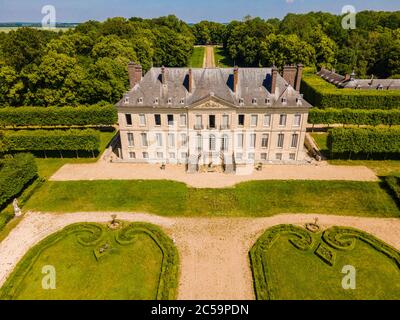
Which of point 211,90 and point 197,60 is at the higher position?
point 211,90

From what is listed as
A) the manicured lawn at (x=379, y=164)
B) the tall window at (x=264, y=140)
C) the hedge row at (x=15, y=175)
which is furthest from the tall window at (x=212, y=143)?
the hedge row at (x=15, y=175)

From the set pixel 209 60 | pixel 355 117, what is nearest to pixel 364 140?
pixel 355 117

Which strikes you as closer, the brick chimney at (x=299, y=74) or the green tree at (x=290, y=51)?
the brick chimney at (x=299, y=74)

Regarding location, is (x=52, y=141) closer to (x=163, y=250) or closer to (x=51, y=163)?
(x=51, y=163)

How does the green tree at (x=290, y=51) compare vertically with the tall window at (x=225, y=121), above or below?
above

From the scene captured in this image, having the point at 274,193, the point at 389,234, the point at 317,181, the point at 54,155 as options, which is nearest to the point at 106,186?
the point at 54,155

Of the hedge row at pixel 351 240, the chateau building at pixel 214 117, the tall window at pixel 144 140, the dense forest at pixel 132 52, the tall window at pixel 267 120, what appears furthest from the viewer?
the dense forest at pixel 132 52

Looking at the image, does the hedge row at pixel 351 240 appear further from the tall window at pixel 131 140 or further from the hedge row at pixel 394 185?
the tall window at pixel 131 140
